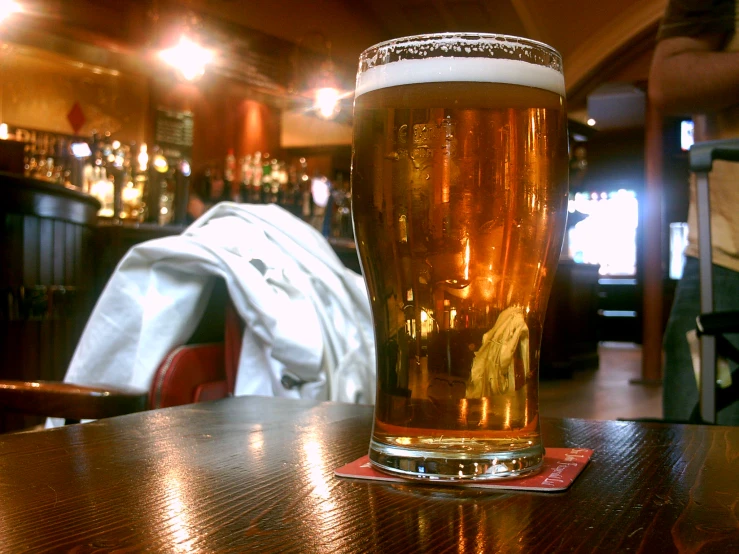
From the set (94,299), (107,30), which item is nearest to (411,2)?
(107,30)

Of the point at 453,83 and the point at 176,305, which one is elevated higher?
the point at 453,83

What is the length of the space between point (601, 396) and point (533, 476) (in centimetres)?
513

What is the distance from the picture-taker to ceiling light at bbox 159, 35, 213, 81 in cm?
602

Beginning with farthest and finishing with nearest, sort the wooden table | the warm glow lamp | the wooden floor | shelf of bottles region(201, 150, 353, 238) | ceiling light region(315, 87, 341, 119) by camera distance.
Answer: ceiling light region(315, 87, 341, 119) < shelf of bottles region(201, 150, 353, 238) < the warm glow lamp < the wooden floor < the wooden table

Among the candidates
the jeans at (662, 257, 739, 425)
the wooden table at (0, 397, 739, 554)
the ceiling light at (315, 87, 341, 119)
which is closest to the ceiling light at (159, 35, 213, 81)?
the ceiling light at (315, 87, 341, 119)

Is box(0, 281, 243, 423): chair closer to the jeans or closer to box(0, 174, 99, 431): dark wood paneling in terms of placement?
box(0, 174, 99, 431): dark wood paneling

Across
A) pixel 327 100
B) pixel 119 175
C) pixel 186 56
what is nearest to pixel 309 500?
pixel 119 175

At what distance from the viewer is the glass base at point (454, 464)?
47cm

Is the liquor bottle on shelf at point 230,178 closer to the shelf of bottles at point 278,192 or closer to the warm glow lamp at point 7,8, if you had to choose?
the shelf of bottles at point 278,192

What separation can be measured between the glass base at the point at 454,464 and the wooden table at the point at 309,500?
21 millimetres

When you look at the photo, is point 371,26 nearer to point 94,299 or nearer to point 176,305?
point 94,299

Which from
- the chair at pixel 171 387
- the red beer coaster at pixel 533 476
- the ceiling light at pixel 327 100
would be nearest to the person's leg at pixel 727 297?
the chair at pixel 171 387

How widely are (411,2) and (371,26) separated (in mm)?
594

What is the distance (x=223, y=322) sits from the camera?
206 centimetres
